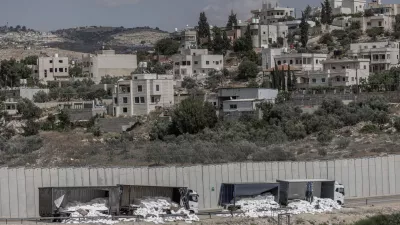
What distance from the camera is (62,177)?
2689 centimetres

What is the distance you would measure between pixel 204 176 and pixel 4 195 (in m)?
6.41

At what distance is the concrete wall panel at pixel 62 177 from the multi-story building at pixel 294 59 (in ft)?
157

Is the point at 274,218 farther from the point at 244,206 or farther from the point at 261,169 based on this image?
the point at 261,169

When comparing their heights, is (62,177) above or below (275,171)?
above

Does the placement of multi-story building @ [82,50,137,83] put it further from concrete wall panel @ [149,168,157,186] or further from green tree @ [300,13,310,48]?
concrete wall panel @ [149,168,157,186]

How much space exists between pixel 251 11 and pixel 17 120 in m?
54.2

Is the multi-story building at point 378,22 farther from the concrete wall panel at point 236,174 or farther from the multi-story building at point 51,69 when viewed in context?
the concrete wall panel at point 236,174

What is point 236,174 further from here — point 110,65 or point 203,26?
point 203,26

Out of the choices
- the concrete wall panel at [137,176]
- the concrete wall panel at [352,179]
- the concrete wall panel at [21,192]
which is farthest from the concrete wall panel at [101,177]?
the concrete wall panel at [352,179]

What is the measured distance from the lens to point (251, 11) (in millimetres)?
110250

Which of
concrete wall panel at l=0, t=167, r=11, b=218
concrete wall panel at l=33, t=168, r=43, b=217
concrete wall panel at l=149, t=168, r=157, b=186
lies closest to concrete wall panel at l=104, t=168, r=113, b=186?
concrete wall panel at l=149, t=168, r=157, b=186

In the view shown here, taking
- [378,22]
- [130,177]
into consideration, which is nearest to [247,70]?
[378,22]

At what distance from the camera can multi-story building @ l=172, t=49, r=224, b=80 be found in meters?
78.8

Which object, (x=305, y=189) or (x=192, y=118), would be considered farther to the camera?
(x=192, y=118)
